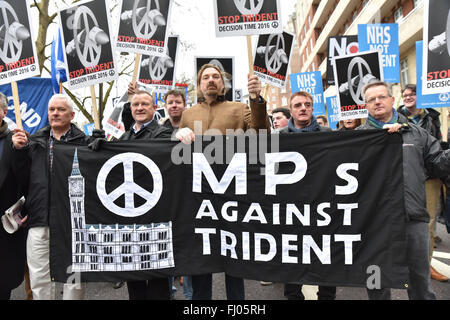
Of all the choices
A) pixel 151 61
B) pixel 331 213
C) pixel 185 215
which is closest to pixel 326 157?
pixel 331 213

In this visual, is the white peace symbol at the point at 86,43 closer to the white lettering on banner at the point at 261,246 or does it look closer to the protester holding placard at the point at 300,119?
the protester holding placard at the point at 300,119

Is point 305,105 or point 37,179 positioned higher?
point 305,105

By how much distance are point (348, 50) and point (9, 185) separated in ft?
22.1

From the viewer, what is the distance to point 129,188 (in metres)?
2.82

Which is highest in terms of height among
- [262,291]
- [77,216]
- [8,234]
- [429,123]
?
[429,123]

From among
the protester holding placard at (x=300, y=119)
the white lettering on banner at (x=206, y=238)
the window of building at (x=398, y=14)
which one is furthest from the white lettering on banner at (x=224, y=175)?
the window of building at (x=398, y=14)

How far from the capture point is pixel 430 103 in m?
3.92

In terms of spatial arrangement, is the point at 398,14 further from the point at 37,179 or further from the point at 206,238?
the point at 37,179

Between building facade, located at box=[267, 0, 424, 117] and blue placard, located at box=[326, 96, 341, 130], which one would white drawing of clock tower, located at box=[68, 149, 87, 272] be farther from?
blue placard, located at box=[326, 96, 341, 130]

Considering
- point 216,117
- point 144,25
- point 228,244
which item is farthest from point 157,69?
point 228,244

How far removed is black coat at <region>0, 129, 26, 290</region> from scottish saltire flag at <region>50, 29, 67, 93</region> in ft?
7.60

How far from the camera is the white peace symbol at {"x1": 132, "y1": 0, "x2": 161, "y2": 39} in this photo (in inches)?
158

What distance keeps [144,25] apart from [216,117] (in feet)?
6.67
